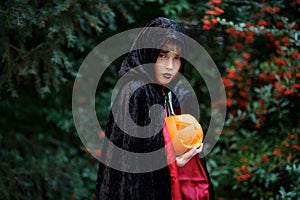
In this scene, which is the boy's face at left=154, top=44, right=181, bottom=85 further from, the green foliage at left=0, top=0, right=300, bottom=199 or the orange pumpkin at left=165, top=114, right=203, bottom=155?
the green foliage at left=0, top=0, right=300, bottom=199

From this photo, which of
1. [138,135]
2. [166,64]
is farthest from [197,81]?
[138,135]

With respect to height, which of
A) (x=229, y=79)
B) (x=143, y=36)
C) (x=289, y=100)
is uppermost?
(x=143, y=36)

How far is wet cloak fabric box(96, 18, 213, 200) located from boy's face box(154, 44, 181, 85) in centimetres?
4

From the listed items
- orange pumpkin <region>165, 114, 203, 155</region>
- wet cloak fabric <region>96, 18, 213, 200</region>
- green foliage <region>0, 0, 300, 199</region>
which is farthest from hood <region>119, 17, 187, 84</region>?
green foliage <region>0, 0, 300, 199</region>

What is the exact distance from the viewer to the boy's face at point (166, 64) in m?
2.30

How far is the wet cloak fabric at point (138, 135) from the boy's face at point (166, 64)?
0.04m

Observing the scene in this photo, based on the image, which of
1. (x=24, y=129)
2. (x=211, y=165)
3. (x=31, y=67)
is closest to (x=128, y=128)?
(x=31, y=67)

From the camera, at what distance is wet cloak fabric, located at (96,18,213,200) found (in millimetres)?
2172

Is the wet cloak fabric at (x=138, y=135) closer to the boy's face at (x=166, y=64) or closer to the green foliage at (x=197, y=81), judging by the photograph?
the boy's face at (x=166, y=64)

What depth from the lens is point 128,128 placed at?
86.3 inches

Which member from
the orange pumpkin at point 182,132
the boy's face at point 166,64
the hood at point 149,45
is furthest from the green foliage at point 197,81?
the orange pumpkin at point 182,132

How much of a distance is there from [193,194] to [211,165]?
5.37 feet

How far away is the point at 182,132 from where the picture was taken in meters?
2.27

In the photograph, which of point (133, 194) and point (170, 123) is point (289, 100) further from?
point (133, 194)
